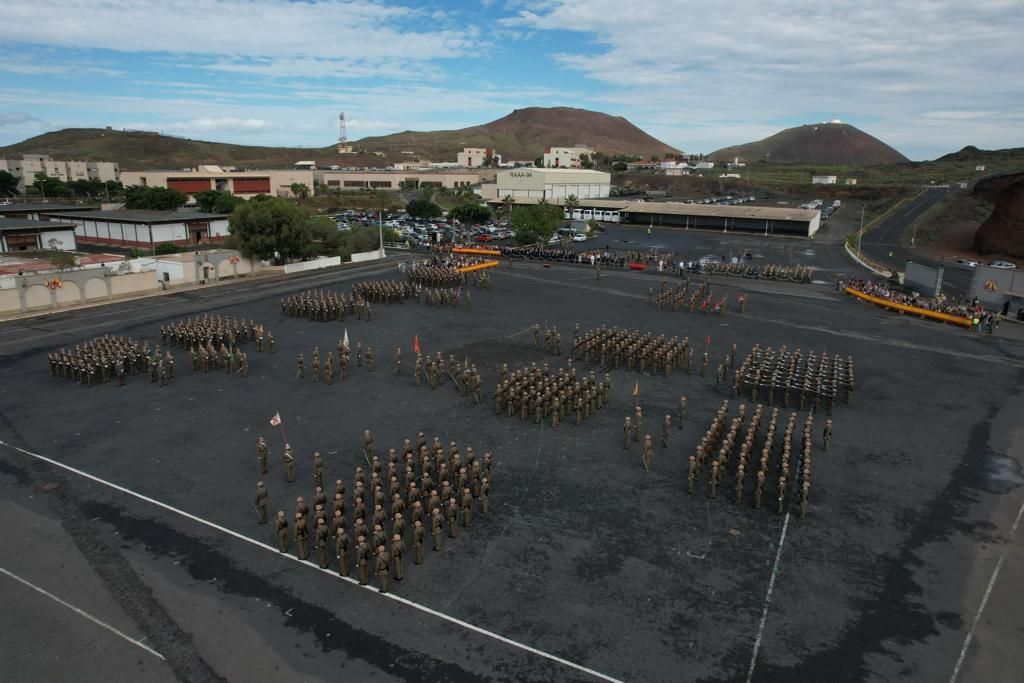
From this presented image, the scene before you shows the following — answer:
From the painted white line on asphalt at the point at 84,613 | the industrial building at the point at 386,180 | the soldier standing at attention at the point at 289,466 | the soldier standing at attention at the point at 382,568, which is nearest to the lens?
the painted white line on asphalt at the point at 84,613

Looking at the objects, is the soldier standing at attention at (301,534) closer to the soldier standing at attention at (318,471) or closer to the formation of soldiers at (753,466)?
the soldier standing at attention at (318,471)

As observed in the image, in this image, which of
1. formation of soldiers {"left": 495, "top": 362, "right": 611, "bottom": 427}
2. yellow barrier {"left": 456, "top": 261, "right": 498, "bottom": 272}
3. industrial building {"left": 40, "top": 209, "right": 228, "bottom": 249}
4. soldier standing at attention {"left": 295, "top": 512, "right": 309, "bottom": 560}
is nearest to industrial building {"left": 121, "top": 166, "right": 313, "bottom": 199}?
industrial building {"left": 40, "top": 209, "right": 228, "bottom": 249}

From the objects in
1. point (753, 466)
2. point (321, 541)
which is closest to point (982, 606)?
point (753, 466)

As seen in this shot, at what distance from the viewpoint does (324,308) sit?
33656 mm

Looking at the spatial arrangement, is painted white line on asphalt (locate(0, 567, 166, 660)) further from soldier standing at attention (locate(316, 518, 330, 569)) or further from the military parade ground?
soldier standing at attention (locate(316, 518, 330, 569))

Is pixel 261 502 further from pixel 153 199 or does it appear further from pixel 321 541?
pixel 153 199

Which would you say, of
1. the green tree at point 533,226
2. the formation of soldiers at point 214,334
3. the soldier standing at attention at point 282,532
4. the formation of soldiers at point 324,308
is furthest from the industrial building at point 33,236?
the soldier standing at attention at point 282,532

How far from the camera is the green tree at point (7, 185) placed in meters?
102

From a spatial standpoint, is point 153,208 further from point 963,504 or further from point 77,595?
point 963,504

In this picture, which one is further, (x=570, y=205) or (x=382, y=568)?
(x=570, y=205)

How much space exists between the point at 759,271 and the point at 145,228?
53.2 m

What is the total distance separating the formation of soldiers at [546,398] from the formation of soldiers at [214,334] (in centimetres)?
1259

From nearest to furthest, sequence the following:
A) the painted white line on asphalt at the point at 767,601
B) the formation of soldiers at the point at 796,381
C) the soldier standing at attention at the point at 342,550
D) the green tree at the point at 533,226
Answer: the painted white line on asphalt at the point at 767,601
the soldier standing at attention at the point at 342,550
the formation of soldiers at the point at 796,381
the green tree at the point at 533,226

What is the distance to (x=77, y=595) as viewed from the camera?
1197 cm
